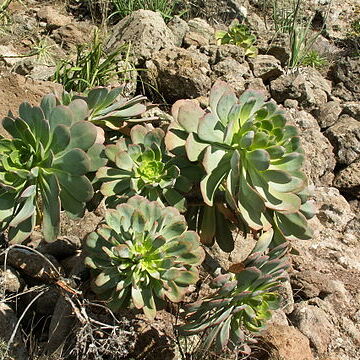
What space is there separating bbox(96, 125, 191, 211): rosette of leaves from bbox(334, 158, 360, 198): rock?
6.21ft

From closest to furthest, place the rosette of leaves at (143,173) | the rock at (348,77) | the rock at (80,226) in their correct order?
the rosette of leaves at (143,173) < the rock at (80,226) < the rock at (348,77)

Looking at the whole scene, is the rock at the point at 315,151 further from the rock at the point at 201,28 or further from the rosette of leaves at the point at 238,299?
the rosette of leaves at the point at 238,299

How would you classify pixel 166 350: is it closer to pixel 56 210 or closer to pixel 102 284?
pixel 102 284

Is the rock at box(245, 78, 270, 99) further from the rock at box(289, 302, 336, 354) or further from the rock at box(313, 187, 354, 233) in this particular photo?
the rock at box(289, 302, 336, 354)

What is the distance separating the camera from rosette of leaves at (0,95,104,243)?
174 centimetres

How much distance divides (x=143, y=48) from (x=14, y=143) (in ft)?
7.03

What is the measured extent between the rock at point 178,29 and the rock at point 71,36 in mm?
640

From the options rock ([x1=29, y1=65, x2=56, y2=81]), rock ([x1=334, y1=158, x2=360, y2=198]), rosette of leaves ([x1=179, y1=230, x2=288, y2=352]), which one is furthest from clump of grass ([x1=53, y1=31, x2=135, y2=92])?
rosette of leaves ([x1=179, y1=230, x2=288, y2=352])

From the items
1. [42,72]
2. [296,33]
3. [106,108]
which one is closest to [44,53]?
[42,72]

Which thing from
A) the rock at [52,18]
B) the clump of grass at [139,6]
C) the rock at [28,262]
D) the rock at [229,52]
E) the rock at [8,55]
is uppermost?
the rock at [229,52]

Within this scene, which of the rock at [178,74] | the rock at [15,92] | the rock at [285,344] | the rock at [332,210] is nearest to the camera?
the rock at [285,344]

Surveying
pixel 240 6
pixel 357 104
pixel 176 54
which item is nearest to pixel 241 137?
pixel 176 54

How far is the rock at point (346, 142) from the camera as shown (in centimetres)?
359

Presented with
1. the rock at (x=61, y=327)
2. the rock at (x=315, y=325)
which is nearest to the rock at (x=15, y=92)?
the rock at (x=61, y=327)
